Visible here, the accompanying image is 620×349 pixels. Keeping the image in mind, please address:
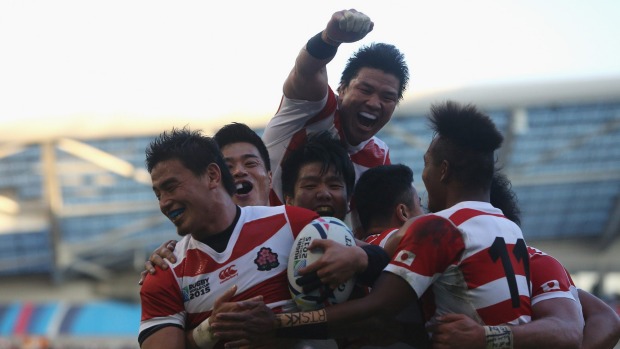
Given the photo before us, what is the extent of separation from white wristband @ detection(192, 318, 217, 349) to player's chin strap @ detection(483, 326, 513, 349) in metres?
1.26

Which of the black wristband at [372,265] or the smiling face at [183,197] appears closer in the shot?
the black wristband at [372,265]

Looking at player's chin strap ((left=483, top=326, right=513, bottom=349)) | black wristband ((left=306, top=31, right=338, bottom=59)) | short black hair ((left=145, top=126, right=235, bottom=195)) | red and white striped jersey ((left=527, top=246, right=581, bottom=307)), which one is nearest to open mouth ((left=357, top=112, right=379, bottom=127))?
black wristband ((left=306, top=31, right=338, bottom=59))

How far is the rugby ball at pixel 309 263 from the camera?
4.84 m

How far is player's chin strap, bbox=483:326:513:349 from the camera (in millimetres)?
4699

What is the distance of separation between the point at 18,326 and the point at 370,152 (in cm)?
2519

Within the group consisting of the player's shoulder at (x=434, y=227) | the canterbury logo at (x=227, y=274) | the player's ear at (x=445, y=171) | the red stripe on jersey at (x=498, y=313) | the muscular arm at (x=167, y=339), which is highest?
the player's ear at (x=445, y=171)

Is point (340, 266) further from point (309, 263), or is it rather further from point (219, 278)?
→ point (219, 278)

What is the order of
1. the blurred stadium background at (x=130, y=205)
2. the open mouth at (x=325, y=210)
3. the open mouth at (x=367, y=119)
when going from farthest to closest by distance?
the blurred stadium background at (x=130, y=205)
the open mouth at (x=367, y=119)
the open mouth at (x=325, y=210)

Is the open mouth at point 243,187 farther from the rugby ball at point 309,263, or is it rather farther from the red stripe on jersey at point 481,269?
the red stripe on jersey at point 481,269

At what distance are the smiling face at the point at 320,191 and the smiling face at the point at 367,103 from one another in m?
0.67

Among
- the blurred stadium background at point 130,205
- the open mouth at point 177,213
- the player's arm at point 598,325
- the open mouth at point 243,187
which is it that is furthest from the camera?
the blurred stadium background at point 130,205

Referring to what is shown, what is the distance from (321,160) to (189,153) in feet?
3.87

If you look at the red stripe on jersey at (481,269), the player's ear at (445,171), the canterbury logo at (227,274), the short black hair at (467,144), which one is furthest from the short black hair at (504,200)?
the canterbury logo at (227,274)

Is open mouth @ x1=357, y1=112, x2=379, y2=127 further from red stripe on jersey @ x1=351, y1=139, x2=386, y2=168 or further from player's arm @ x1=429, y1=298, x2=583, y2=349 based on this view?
player's arm @ x1=429, y1=298, x2=583, y2=349
